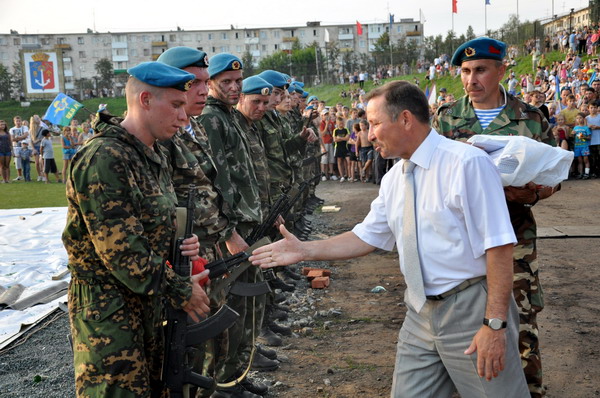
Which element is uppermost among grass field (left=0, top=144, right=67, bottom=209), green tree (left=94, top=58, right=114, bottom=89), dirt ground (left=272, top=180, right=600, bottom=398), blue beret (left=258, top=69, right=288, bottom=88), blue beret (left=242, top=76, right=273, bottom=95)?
green tree (left=94, top=58, right=114, bottom=89)

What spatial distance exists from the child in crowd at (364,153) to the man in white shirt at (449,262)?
16.2m

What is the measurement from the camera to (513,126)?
14.3ft

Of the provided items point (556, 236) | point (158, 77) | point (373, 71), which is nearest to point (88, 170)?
point (158, 77)

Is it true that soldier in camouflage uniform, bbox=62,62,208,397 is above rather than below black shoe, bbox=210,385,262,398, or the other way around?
above

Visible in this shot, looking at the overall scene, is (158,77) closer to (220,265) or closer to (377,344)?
(220,265)

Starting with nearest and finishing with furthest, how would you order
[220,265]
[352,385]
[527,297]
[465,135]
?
[220,265]
[527,297]
[465,135]
[352,385]

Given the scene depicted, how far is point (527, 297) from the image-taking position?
4.11 metres

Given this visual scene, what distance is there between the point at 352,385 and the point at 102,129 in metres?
2.98

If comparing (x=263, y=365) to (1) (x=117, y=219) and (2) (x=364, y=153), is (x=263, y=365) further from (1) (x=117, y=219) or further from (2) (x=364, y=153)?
(2) (x=364, y=153)

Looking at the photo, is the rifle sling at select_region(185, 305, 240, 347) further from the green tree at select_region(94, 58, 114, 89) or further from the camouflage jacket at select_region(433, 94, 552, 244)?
the green tree at select_region(94, 58, 114, 89)

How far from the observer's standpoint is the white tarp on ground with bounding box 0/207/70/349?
6508 millimetres

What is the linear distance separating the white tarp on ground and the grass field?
1.93 meters

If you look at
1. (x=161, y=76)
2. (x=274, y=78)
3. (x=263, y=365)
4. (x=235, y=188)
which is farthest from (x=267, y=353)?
(x=274, y=78)

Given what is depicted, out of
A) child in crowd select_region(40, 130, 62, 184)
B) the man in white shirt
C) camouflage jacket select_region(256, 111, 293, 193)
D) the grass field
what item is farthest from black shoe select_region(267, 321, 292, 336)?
child in crowd select_region(40, 130, 62, 184)
